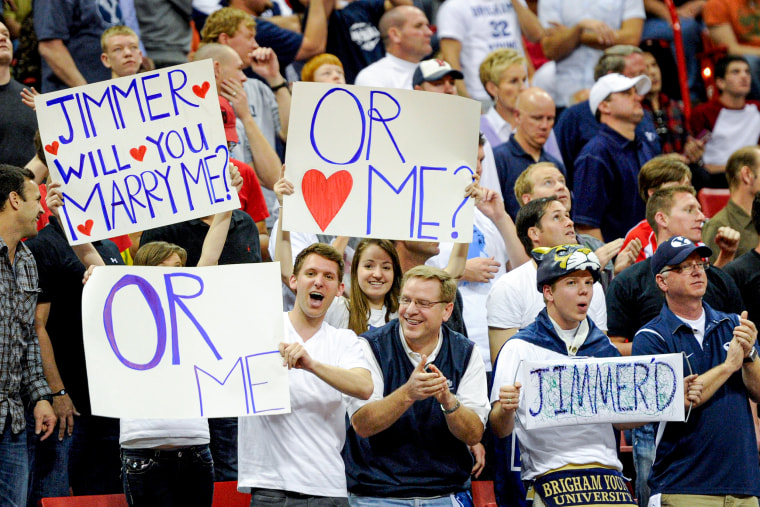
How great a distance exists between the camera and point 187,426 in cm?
559

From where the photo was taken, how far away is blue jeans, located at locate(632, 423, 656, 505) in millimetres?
6125

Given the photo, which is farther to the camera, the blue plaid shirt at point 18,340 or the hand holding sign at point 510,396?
the blue plaid shirt at point 18,340

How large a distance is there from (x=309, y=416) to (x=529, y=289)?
1.61 m

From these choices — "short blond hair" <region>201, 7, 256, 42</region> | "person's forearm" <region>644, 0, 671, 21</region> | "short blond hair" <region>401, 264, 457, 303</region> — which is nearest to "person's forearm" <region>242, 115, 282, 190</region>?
"short blond hair" <region>201, 7, 256, 42</region>

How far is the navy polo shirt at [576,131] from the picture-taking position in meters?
9.23

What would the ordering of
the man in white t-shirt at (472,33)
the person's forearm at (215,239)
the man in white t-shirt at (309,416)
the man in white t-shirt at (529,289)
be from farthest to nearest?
the man in white t-shirt at (472,33)
the man in white t-shirt at (529,289)
the person's forearm at (215,239)
the man in white t-shirt at (309,416)

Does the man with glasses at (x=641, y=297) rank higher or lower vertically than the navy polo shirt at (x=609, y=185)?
lower

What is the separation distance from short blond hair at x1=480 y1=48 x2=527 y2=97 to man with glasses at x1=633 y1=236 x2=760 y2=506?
3.64 m

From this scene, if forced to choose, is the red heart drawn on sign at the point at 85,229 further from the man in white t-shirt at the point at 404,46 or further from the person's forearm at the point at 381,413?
the man in white t-shirt at the point at 404,46

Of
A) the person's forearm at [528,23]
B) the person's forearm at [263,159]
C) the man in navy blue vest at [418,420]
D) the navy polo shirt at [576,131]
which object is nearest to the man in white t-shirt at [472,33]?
the person's forearm at [528,23]

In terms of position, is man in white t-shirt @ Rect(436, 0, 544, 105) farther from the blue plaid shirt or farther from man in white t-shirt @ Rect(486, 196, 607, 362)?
the blue plaid shirt

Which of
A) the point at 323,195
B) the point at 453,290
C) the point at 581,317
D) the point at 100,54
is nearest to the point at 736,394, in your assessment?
the point at 581,317

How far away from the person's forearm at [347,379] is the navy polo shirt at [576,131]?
4.39 m

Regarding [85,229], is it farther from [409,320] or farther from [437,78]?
[437,78]
